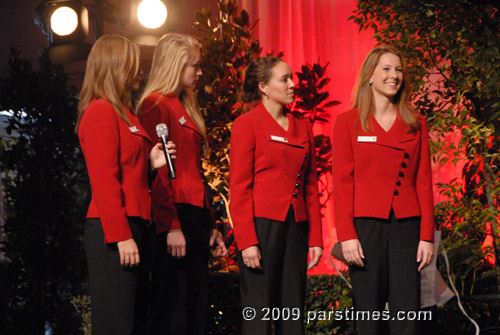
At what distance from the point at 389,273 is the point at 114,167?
1.10 meters

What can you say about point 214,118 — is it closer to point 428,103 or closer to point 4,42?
point 428,103

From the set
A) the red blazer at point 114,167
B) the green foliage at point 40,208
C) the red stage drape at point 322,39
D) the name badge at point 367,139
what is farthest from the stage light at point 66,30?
the name badge at point 367,139

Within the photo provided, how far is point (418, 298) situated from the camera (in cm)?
259

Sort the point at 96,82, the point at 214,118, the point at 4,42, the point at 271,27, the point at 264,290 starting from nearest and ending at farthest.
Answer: the point at 96,82
the point at 264,290
the point at 214,118
the point at 271,27
the point at 4,42

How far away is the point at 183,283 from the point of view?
271 cm

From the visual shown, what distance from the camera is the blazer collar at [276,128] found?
2.77 metres

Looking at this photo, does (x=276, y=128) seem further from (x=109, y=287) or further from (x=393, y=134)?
(x=109, y=287)

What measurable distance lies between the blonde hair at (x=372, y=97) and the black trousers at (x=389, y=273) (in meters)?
0.39

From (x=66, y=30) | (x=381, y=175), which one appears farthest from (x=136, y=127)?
(x=66, y=30)

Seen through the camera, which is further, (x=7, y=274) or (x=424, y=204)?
(x=7, y=274)

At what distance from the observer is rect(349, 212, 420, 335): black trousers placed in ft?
8.43

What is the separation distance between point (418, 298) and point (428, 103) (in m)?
2.04

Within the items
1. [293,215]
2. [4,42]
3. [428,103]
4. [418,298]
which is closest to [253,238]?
[293,215]

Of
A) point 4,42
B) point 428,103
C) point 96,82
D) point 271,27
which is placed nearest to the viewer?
point 96,82
